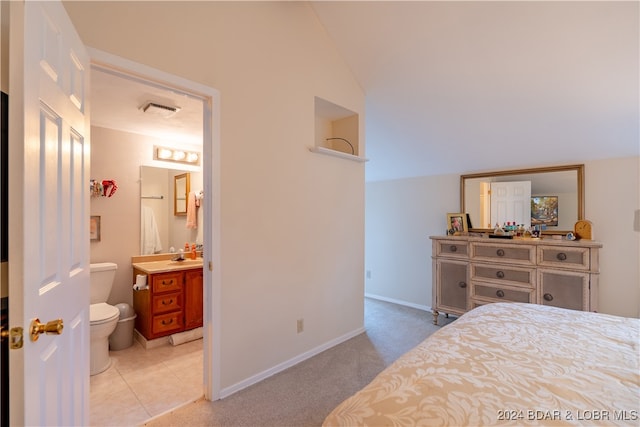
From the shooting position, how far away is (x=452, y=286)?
3.38 m

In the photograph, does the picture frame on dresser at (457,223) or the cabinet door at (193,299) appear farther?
the picture frame on dresser at (457,223)

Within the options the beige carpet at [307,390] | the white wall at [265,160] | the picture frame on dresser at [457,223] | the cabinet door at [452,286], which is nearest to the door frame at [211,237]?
the white wall at [265,160]

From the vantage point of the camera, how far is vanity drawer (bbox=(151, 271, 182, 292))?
9.48 feet

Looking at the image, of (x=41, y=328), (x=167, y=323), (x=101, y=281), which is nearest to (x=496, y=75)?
(x=41, y=328)

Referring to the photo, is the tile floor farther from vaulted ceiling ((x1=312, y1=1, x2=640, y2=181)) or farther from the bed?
vaulted ceiling ((x1=312, y1=1, x2=640, y2=181))

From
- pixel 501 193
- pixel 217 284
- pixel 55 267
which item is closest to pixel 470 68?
pixel 501 193

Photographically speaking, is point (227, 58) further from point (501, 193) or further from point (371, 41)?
point (501, 193)

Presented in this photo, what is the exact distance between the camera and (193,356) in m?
2.73

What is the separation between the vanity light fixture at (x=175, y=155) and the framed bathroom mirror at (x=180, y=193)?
18cm

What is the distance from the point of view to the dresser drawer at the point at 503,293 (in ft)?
9.56

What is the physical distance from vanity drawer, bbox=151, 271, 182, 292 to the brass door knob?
2.08 metres

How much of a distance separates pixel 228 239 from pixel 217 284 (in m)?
0.31

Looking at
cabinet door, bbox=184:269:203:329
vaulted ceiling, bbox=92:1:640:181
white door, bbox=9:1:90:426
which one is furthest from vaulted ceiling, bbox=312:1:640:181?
cabinet door, bbox=184:269:203:329

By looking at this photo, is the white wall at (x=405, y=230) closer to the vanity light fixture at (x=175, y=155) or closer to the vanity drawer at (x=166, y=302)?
the vanity light fixture at (x=175, y=155)
